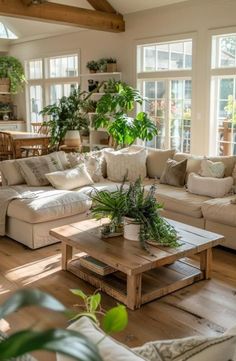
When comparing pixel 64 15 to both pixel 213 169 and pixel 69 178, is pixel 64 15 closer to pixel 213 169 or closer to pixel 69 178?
pixel 69 178

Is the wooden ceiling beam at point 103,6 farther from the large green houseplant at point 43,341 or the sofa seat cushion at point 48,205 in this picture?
the large green houseplant at point 43,341

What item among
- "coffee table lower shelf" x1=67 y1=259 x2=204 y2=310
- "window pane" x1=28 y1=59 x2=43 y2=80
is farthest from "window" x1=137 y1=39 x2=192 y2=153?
"coffee table lower shelf" x1=67 y1=259 x2=204 y2=310

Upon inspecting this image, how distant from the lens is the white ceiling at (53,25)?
6789 millimetres

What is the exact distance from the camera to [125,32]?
738cm

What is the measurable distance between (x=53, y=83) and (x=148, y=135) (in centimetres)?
383

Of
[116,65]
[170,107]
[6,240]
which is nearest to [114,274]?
[6,240]

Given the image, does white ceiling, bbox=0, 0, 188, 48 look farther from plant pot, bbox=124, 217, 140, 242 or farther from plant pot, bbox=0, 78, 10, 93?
plant pot, bbox=124, 217, 140, 242

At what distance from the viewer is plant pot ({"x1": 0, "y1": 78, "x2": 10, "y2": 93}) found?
33.4ft

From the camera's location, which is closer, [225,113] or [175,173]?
[175,173]

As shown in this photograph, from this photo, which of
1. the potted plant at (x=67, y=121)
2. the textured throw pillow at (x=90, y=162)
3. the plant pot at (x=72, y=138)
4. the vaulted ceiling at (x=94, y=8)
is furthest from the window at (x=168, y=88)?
the textured throw pillow at (x=90, y=162)

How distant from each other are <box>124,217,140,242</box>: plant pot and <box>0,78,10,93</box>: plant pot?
7855 mm

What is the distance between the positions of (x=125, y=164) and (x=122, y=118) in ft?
3.99

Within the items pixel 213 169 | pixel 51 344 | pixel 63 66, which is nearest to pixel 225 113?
pixel 213 169

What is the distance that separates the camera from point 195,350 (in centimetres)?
114
